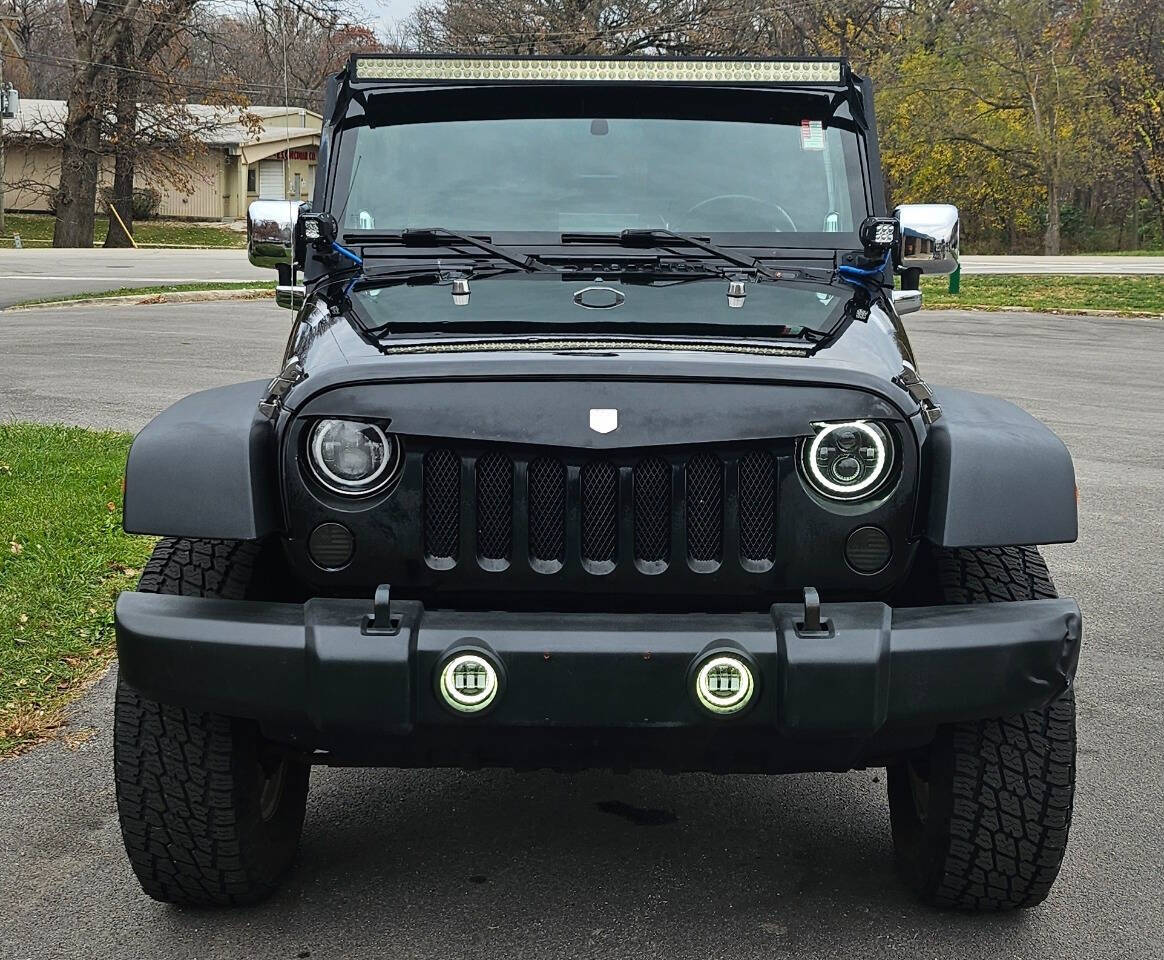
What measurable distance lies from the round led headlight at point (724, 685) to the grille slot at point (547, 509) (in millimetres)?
394

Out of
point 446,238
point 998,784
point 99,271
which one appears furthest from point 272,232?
point 99,271

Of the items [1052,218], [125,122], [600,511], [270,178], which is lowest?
[600,511]

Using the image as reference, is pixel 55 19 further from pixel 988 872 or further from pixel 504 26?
pixel 988 872

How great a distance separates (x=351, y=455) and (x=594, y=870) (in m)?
1.27

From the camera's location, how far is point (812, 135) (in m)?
4.29

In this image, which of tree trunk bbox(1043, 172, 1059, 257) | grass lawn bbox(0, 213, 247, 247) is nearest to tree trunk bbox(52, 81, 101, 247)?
grass lawn bbox(0, 213, 247, 247)

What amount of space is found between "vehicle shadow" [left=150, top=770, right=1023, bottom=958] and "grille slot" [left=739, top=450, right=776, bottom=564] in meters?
0.89

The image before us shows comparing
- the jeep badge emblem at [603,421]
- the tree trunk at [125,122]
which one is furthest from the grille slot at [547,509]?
the tree trunk at [125,122]

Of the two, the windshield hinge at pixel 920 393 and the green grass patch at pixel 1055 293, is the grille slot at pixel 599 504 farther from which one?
the green grass patch at pixel 1055 293

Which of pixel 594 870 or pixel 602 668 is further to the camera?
pixel 594 870

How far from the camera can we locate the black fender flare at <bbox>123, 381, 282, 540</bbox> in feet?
9.02

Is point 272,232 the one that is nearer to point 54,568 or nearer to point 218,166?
point 54,568

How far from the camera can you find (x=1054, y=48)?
49656 millimetres

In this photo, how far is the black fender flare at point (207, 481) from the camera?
9.02 ft
